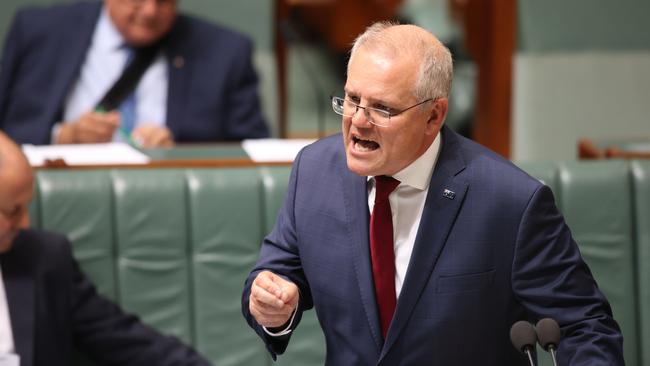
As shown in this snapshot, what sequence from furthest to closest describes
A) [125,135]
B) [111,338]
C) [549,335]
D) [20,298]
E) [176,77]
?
[176,77]
[125,135]
[111,338]
[20,298]
[549,335]

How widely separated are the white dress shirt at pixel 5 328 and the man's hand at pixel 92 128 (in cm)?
71

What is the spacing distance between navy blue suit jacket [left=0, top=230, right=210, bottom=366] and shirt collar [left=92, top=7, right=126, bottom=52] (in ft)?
3.36

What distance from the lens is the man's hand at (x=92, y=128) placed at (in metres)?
2.73

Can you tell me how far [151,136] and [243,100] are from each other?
40 cm

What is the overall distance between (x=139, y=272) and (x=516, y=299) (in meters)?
0.93

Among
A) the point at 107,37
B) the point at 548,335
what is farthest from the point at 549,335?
the point at 107,37

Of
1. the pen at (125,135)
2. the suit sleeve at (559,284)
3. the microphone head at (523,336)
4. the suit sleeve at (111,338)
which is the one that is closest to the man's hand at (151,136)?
the pen at (125,135)

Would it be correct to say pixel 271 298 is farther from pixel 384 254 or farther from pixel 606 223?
pixel 606 223

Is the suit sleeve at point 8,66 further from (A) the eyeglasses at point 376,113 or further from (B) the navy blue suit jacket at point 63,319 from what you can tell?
(A) the eyeglasses at point 376,113

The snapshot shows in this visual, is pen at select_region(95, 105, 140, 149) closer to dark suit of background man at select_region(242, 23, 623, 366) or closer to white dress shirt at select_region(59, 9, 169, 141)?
white dress shirt at select_region(59, 9, 169, 141)

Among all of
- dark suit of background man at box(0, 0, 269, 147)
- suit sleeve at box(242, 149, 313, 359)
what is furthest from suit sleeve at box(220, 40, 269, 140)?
suit sleeve at box(242, 149, 313, 359)

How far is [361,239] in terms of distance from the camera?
1671 millimetres

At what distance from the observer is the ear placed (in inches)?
62.3

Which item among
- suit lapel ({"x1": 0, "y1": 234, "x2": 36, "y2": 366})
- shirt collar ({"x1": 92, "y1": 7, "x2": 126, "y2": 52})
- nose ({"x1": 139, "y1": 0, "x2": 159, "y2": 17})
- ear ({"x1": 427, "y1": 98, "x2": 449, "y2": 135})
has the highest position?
nose ({"x1": 139, "y1": 0, "x2": 159, "y2": 17})
